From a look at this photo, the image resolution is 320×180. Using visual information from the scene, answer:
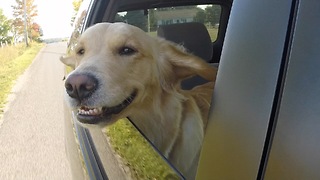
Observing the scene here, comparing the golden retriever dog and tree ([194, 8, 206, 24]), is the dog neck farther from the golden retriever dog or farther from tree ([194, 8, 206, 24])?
tree ([194, 8, 206, 24])

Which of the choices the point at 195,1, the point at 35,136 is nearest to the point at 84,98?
the point at 195,1

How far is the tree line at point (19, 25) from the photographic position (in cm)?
4694

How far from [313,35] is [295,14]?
7 centimetres

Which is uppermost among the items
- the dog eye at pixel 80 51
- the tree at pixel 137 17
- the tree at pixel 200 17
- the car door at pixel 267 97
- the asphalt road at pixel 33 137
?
the car door at pixel 267 97

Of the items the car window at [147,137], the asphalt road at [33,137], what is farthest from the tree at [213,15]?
the asphalt road at [33,137]

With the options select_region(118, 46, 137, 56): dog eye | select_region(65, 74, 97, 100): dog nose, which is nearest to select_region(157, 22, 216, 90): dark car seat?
select_region(118, 46, 137, 56): dog eye

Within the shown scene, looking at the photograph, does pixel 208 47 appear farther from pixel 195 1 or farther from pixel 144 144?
pixel 144 144

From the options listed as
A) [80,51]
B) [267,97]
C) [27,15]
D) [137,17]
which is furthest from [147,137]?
[27,15]

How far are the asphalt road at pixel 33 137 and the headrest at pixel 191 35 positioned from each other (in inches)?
82.4

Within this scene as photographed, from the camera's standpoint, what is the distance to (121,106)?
1.69 m

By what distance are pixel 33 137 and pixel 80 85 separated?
13.5ft

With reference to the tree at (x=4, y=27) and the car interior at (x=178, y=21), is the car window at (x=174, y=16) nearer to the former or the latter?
the car interior at (x=178, y=21)

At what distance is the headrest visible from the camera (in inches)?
97.0

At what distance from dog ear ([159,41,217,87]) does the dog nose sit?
0.45 meters
